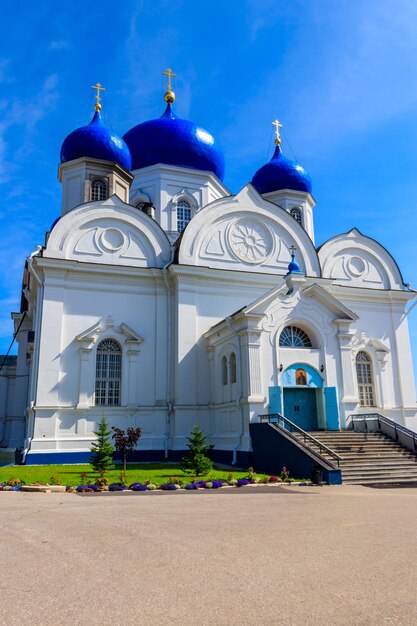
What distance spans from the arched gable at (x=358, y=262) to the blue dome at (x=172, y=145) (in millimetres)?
6826

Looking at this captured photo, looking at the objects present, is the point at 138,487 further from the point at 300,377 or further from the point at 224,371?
the point at 300,377

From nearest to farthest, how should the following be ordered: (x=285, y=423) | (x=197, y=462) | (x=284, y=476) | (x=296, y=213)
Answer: (x=284, y=476) < (x=197, y=462) < (x=285, y=423) < (x=296, y=213)

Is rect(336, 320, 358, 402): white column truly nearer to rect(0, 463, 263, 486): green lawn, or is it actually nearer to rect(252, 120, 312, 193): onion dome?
rect(0, 463, 263, 486): green lawn

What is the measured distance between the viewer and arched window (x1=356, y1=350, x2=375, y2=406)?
20.9 meters

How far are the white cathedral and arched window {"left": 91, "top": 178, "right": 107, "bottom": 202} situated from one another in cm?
5

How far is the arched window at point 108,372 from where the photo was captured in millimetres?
18969

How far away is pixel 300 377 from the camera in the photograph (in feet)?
59.3

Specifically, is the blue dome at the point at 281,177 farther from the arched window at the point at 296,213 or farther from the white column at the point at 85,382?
the white column at the point at 85,382

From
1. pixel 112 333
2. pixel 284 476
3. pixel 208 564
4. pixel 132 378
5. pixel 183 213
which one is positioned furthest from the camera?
pixel 183 213

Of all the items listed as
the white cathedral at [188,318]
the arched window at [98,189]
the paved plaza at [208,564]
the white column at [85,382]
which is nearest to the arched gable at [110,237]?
the white cathedral at [188,318]

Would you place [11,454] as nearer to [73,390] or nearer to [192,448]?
[73,390]

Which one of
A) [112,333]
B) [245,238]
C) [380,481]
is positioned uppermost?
[245,238]

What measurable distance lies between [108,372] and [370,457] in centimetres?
923

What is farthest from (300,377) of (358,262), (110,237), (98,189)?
(98,189)
